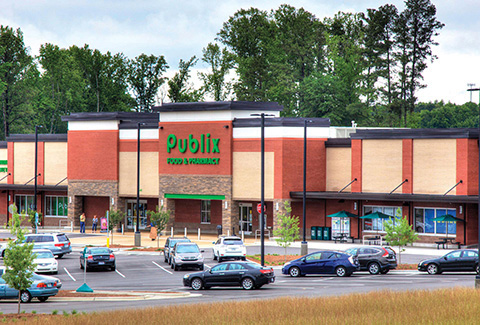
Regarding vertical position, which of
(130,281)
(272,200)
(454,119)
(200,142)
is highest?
(454,119)

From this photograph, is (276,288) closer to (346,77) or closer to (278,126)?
(278,126)

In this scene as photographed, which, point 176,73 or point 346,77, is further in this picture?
point 176,73

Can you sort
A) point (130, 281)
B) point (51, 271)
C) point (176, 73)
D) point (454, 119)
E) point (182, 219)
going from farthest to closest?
point (454, 119), point (176, 73), point (182, 219), point (51, 271), point (130, 281)

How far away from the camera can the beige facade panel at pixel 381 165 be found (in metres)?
53.8

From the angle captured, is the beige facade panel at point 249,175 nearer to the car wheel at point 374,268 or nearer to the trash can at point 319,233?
the trash can at point 319,233

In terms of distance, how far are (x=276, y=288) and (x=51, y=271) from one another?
14085mm

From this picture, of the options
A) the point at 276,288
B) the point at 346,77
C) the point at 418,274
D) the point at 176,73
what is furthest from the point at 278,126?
the point at 176,73

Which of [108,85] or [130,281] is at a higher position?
Result: [108,85]

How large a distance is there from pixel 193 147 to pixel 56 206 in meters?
18.9

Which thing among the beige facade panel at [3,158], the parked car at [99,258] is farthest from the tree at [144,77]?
the parked car at [99,258]

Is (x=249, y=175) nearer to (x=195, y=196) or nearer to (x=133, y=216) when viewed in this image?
(x=195, y=196)

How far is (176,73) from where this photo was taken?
104 meters

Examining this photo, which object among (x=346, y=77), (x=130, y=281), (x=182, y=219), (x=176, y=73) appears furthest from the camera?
(x=176, y=73)

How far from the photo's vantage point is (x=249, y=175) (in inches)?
2312
